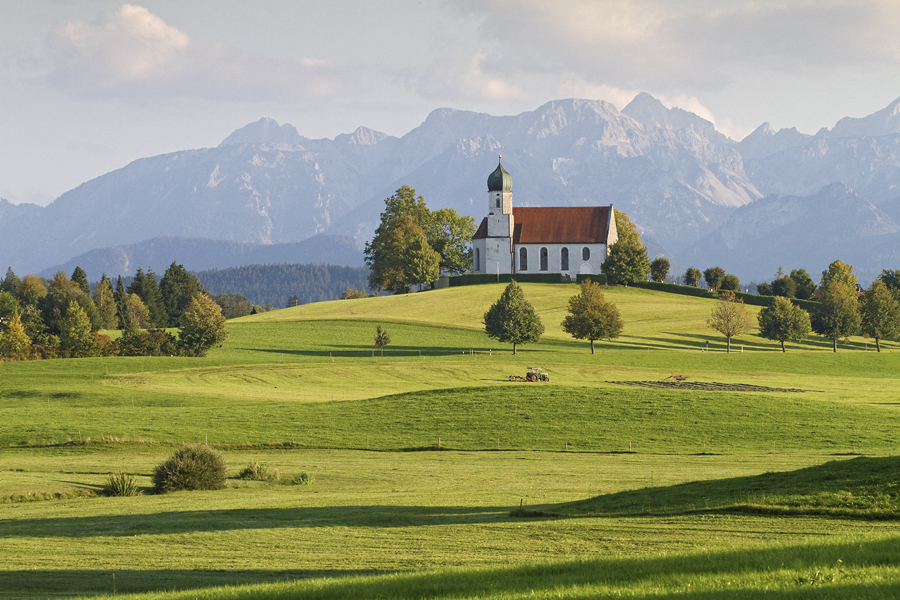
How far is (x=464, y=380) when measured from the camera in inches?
2773

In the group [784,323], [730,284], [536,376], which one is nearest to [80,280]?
[536,376]

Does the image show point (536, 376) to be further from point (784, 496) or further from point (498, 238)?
point (498, 238)

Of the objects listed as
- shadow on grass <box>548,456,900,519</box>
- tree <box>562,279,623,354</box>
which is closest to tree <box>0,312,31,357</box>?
tree <box>562,279,623,354</box>

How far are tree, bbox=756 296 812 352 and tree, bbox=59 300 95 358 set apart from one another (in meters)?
73.0

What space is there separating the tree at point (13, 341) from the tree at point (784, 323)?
82.8m

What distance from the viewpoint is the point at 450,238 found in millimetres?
152000

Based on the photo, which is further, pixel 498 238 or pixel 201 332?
pixel 498 238

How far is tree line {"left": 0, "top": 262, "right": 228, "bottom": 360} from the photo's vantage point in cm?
8675

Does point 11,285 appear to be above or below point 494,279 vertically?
below

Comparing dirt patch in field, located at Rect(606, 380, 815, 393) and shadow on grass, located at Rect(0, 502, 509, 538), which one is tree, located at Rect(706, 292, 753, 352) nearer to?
dirt patch in field, located at Rect(606, 380, 815, 393)

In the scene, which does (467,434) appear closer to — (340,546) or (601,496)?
(601,496)

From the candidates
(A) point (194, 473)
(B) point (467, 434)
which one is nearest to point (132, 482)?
(A) point (194, 473)

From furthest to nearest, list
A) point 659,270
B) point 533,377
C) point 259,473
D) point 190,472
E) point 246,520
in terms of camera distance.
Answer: point 659,270 < point 533,377 < point 259,473 < point 190,472 < point 246,520

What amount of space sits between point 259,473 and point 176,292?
386 ft
